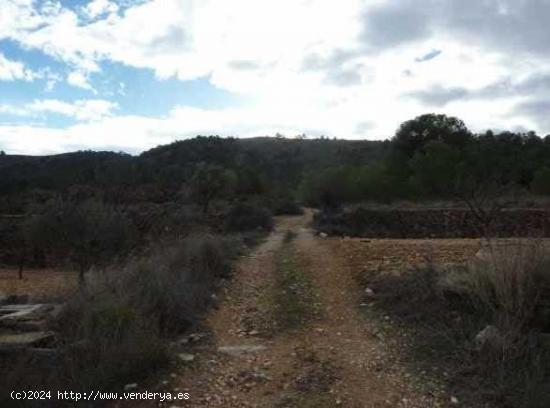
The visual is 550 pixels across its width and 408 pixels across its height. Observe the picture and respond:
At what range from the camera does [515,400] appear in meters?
4.67

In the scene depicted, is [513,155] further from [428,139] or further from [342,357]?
[342,357]

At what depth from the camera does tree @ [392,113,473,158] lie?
46062mm

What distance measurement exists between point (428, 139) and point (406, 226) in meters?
26.0

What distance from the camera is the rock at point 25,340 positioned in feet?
20.3

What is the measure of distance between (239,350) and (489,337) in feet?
8.87

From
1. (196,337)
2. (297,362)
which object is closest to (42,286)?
(196,337)

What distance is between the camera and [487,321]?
20.2 ft

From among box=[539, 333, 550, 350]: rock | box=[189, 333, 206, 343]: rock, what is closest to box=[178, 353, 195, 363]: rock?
box=[189, 333, 206, 343]: rock

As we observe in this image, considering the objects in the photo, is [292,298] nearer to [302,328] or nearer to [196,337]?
[302,328]

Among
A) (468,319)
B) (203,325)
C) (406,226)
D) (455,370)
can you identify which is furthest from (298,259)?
(406,226)

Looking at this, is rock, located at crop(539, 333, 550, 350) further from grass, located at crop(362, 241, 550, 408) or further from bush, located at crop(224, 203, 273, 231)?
bush, located at crop(224, 203, 273, 231)

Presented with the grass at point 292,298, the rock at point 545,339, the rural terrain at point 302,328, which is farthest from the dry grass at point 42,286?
the rock at point 545,339

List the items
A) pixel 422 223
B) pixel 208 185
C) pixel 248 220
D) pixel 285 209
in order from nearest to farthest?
pixel 422 223 → pixel 248 220 → pixel 285 209 → pixel 208 185

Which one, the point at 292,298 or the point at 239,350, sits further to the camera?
the point at 292,298
